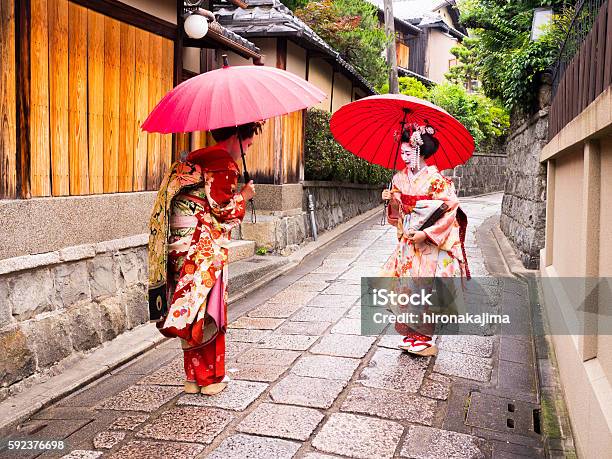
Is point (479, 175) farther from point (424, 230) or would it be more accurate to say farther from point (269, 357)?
point (269, 357)

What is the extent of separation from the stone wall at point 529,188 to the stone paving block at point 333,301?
3.49 m

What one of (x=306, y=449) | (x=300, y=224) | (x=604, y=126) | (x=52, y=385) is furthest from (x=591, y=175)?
(x=300, y=224)

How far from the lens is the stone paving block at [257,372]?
5.47 m

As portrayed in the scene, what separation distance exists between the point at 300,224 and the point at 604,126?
32.7ft

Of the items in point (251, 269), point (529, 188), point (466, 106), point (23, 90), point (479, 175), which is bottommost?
point (251, 269)

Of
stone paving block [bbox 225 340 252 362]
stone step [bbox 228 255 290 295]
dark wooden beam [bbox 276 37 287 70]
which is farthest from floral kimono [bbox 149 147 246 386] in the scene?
dark wooden beam [bbox 276 37 287 70]

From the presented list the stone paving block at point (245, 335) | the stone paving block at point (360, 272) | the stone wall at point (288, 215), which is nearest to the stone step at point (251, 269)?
the stone wall at point (288, 215)

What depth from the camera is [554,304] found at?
675 centimetres

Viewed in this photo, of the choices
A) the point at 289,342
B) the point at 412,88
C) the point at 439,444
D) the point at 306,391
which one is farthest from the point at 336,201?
the point at 412,88

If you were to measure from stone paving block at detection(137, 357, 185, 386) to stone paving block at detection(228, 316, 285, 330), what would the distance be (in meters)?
1.39

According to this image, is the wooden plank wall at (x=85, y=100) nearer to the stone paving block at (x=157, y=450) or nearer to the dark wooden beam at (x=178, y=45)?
the dark wooden beam at (x=178, y=45)

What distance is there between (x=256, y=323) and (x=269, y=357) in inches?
54.1

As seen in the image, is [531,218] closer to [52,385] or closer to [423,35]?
[52,385]

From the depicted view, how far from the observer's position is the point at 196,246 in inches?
194
